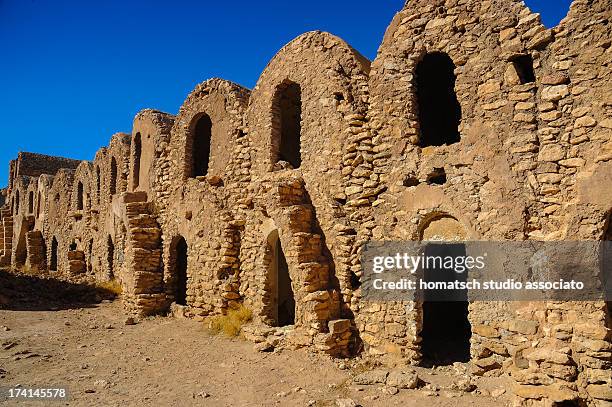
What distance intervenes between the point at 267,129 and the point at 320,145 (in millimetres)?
1922

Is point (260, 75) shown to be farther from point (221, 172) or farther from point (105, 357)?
point (105, 357)

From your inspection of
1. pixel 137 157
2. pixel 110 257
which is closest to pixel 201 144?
pixel 137 157

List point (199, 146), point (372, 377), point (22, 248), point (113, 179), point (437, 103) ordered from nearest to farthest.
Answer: point (372, 377)
point (437, 103)
point (199, 146)
point (113, 179)
point (22, 248)

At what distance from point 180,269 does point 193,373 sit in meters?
6.76

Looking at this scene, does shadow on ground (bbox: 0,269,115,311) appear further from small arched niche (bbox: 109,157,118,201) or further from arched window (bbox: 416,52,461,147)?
arched window (bbox: 416,52,461,147)

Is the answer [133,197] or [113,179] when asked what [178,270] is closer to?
[133,197]

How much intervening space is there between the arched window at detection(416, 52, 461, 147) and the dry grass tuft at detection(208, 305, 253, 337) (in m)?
5.59

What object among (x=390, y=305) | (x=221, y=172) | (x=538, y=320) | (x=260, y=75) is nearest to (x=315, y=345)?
(x=390, y=305)

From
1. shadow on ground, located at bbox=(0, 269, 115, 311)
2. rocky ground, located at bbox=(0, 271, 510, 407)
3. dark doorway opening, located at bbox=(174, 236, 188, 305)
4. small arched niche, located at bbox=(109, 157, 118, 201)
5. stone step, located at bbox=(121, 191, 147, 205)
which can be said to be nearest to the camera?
rocky ground, located at bbox=(0, 271, 510, 407)

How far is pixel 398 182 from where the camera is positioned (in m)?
7.96

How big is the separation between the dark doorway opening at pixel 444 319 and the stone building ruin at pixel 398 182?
9 cm

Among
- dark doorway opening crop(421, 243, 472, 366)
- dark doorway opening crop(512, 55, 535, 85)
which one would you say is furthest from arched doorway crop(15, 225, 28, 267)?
dark doorway opening crop(512, 55, 535, 85)

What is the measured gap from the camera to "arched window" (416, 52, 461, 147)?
32.4 ft

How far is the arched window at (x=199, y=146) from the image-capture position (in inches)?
534
